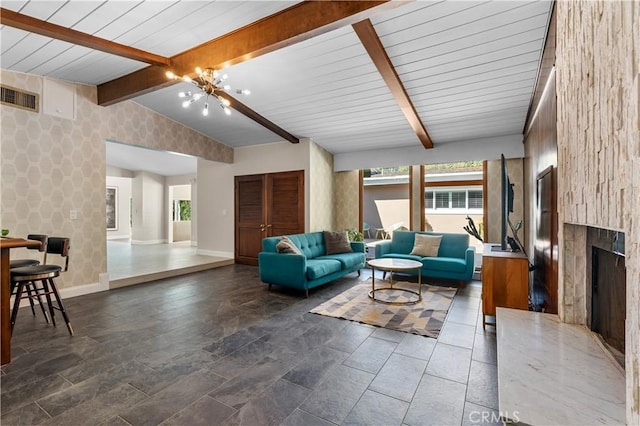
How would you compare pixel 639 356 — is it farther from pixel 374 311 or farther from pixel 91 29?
pixel 91 29

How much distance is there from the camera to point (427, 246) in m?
5.41

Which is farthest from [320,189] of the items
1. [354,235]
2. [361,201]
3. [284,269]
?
[284,269]

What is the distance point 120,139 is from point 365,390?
210 inches

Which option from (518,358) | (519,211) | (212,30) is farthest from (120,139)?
(519,211)

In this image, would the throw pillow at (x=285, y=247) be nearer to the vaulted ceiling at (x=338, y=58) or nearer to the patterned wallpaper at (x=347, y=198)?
the vaulted ceiling at (x=338, y=58)

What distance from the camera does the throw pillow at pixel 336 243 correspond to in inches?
222

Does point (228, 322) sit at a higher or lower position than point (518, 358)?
lower

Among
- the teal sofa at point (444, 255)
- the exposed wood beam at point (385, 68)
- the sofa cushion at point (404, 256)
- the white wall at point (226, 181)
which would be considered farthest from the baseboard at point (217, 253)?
the exposed wood beam at point (385, 68)

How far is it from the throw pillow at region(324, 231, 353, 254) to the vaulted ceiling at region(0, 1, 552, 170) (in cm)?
212

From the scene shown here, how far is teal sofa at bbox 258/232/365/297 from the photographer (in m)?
4.24

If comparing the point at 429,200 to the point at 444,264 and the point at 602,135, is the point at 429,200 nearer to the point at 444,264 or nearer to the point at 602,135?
the point at 444,264

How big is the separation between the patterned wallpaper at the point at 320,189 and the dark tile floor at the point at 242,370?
9.58ft

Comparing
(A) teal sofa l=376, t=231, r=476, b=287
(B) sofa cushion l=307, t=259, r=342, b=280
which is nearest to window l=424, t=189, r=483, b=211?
(A) teal sofa l=376, t=231, r=476, b=287

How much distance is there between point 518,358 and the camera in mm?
1436
